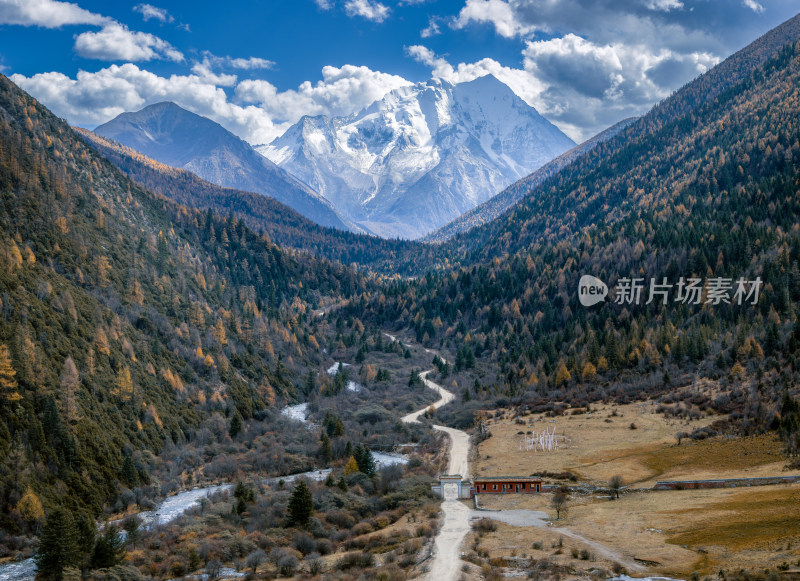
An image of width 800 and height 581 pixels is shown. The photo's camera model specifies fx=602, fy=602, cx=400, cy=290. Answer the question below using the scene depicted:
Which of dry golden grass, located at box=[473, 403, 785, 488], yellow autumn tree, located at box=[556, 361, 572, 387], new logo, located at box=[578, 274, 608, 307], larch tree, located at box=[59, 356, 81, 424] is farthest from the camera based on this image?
new logo, located at box=[578, 274, 608, 307]

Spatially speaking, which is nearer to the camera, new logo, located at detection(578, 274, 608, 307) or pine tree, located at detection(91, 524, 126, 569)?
pine tree, located at detection(91, 524, 126, 569)

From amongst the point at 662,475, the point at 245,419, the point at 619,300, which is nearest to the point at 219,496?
the point at 245,419

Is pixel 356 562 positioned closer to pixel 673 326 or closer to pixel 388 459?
pixel 388 459

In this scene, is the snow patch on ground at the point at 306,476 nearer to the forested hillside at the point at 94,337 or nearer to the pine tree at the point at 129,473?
the pine tree at the point at 129,473

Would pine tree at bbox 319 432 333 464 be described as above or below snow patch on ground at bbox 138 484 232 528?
above

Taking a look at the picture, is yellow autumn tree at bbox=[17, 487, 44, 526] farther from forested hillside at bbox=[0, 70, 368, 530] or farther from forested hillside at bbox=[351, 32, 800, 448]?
forested hillside at bbox=[351, 32, 800, 448]

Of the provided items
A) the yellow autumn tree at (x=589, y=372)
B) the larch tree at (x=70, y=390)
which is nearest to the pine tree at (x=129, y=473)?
the larch tree at (x=70, y=390)

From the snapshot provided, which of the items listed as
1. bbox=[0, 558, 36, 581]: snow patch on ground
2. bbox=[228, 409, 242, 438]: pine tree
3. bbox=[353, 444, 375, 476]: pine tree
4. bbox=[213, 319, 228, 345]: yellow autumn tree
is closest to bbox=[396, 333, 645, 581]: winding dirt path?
bbox=[353, 444, 375, 476]: pine tree

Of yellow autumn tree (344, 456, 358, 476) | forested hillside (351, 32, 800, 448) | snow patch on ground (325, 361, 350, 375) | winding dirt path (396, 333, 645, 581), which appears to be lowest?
yellow autumn tree (344, 456, 358, 476)
